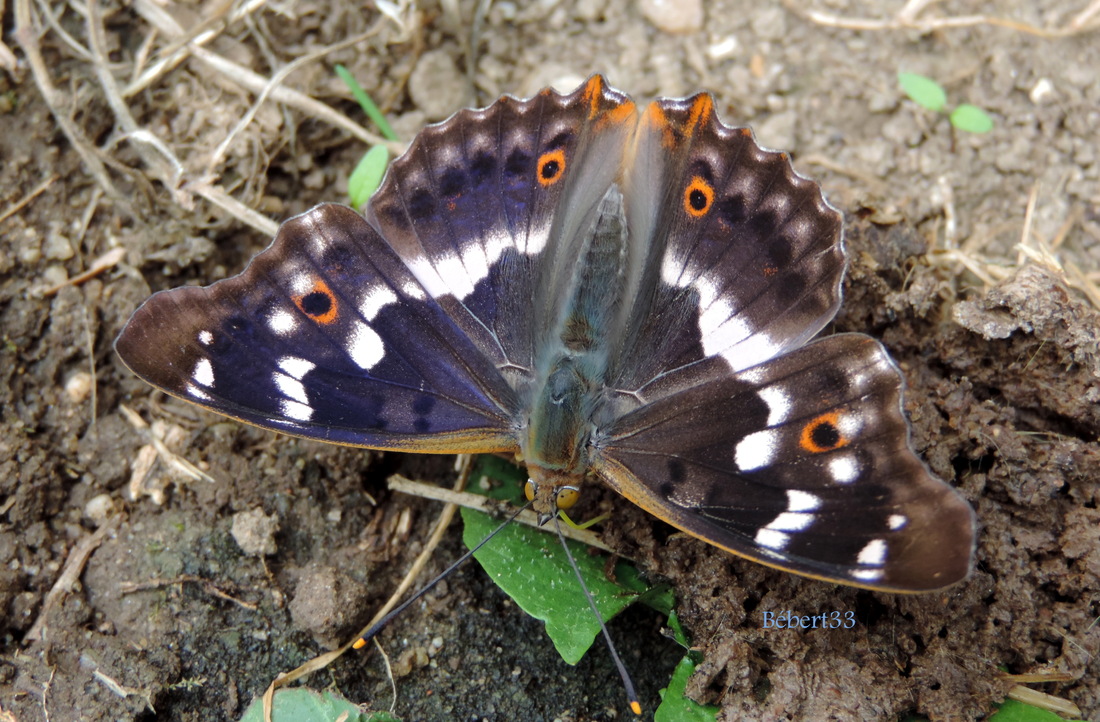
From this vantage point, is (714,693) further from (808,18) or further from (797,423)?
(808,18)

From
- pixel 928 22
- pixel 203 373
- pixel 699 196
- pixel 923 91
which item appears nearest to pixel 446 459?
pixel 203 373

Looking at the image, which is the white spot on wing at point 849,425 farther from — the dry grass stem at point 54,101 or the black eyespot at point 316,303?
the dry grass stem at point 54,101

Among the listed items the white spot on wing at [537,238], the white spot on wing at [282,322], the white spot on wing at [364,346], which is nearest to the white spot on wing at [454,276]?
the white spot on wing at [537,238]

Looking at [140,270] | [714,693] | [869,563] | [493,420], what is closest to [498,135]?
[493,420]

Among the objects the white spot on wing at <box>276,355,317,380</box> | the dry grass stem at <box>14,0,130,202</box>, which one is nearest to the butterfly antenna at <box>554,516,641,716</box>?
the white spot on wing at <box>276,355,317,380</box>

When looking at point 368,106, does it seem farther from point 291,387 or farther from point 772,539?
point 772,539

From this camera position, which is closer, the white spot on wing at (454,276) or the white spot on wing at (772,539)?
the white spot on wing at (772,539)

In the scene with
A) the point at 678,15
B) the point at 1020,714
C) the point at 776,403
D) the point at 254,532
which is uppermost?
the point at 678,15
